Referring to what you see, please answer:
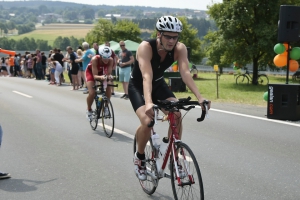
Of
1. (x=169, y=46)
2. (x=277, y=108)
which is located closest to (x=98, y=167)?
(x=169, y=46)

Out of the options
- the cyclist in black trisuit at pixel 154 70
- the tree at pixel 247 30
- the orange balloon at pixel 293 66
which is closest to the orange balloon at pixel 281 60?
the orange balloon at pixel 293 66

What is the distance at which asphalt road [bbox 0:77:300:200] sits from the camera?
6520 mm

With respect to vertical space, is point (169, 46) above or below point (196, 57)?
above

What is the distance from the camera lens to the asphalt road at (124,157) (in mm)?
6520

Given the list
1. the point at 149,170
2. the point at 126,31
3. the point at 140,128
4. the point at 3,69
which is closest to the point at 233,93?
the point at 149,170

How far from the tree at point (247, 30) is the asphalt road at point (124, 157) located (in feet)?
69.4

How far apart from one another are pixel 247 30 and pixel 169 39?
3150 centimetres

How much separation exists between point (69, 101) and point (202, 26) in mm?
182840

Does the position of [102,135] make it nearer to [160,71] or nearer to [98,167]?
[98,167]

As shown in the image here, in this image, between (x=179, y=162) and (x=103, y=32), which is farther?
(x=103, y=32)

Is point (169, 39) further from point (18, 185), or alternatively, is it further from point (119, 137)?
point (119, 137)

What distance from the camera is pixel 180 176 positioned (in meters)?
5.20

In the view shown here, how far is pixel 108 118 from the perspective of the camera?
34.8 feet

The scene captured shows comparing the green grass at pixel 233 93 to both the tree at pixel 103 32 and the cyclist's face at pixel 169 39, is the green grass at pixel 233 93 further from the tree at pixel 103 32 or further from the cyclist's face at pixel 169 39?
the tree at pixel 103 32
